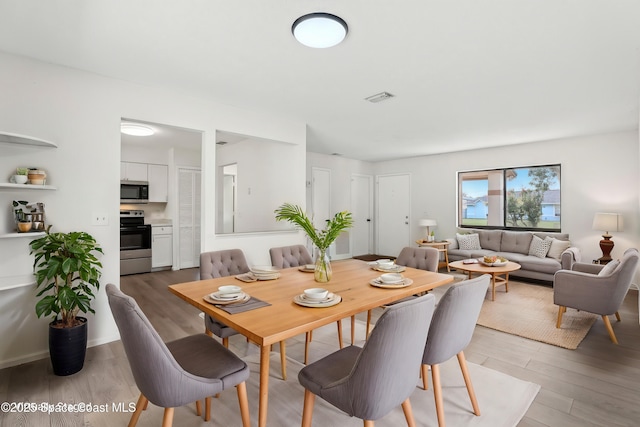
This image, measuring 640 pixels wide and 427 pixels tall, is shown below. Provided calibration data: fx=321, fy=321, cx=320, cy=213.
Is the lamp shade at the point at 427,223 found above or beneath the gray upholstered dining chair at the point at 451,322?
above

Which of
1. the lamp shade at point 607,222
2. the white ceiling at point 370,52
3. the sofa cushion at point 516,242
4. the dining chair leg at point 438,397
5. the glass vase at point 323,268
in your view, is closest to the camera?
the dining chair leg at point 438,397

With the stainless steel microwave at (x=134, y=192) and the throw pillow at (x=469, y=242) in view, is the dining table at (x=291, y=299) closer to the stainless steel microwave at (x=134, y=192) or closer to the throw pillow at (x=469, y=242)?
the throw pillow at (x=469, y=242)

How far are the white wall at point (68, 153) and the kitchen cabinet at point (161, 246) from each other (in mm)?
3224

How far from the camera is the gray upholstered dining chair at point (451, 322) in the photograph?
62.9 inches

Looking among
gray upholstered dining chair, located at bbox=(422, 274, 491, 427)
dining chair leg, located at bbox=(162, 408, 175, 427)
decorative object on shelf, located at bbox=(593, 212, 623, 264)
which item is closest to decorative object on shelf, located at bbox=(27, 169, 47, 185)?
dining chair leg, located at bbox=(162, 408, 175, 427)

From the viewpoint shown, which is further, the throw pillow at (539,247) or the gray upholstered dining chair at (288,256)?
the throw pillow at (539,247)

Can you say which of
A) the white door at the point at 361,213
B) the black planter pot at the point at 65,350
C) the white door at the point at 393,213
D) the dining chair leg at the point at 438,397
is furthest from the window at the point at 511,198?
the black planter pot at the point at 65,350

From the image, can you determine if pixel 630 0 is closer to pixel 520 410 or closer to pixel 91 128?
pixel 520 410

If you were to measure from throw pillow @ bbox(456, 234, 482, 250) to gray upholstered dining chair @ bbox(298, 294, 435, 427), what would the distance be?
16.9 feet

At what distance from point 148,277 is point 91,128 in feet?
11.1

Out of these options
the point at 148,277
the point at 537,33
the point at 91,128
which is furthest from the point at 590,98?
the point at 148,277

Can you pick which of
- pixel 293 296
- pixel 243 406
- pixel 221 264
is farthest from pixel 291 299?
pixel 221 264

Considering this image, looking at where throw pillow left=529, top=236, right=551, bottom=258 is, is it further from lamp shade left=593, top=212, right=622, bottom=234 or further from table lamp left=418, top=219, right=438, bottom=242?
table lamp left=418, top=219, right=438, bottom=242

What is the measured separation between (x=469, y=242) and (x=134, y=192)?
629 cm
